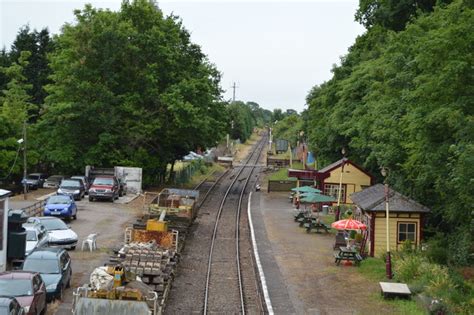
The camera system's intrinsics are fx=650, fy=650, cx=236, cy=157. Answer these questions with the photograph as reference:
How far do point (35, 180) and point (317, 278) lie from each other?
3262cm

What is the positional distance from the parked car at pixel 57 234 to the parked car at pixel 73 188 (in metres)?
15.1

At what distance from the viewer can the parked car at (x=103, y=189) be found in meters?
42.7

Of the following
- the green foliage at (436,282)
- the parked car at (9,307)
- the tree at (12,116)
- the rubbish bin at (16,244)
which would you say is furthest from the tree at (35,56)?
the parked car at (9,307)


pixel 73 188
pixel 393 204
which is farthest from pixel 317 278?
pixel 73 188

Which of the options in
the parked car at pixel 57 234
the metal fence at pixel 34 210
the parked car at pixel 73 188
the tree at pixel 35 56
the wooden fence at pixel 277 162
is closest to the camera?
the parked car at pixel 57 234

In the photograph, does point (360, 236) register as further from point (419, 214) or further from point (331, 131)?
point (331, 131)

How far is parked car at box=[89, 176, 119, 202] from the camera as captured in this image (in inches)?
1681

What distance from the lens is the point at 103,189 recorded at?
4291 centimetres

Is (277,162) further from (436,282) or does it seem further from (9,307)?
(9,307)

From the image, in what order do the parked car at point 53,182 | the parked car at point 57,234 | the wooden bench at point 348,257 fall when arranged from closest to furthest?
the parked car at point 57,234 → the wooden bench at point 348,257 → the parked car at point 53,182

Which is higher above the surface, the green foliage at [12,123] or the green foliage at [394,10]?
the green foliage at [394,10]

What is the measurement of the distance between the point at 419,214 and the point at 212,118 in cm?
2793

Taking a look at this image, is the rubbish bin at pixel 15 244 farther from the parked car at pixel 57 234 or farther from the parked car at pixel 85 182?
the parked car at pixel 85 182

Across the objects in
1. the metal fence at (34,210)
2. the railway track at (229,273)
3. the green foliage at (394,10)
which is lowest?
the railway track at (229,273)
